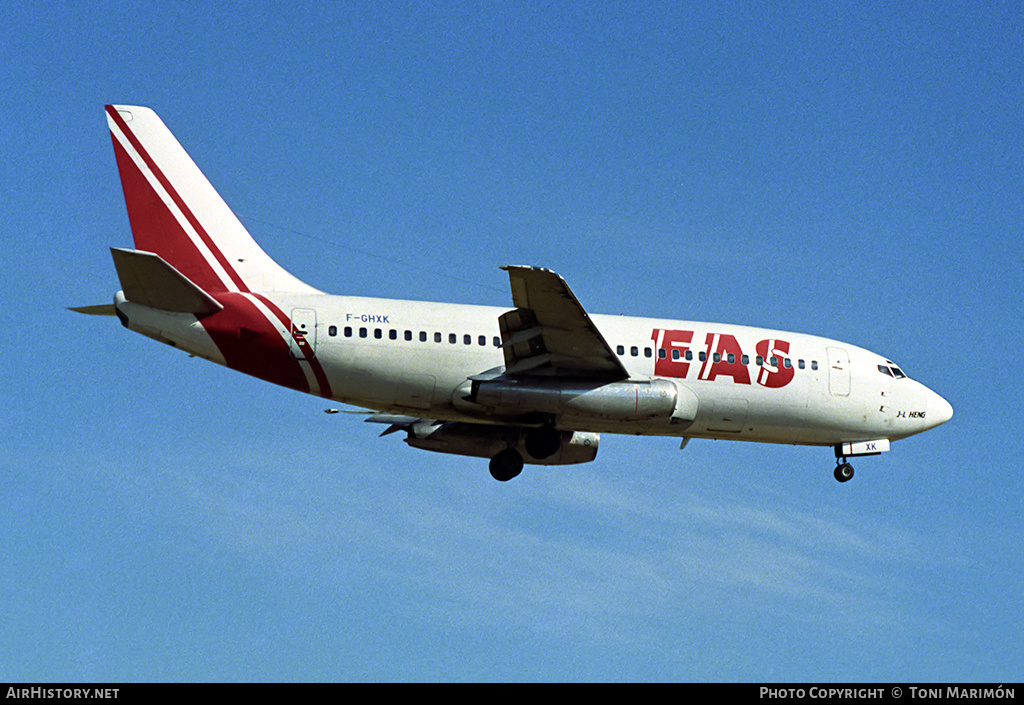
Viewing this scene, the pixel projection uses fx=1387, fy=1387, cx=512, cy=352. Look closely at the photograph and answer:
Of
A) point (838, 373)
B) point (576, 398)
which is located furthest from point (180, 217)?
point (838, 373)

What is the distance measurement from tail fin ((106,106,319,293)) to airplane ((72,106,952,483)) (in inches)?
1.5

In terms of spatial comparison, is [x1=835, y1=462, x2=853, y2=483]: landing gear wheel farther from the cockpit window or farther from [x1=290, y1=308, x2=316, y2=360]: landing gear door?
[x1=290, y1=308, x2=316, y2=360]: landing gear door

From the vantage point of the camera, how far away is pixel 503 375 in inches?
1423

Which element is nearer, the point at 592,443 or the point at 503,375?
the point at 503,375

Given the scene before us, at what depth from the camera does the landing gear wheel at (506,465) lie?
40.8 m

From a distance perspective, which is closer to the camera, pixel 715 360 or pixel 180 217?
pixel 180 217

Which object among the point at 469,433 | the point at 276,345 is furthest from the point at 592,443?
the point at 276,345

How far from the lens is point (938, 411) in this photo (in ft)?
137

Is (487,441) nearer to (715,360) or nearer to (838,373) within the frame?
(715,360)

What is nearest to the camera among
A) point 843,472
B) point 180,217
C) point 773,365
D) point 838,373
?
point 180,217

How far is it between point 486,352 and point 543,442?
321cm

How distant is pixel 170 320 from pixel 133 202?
4334 millimetres
